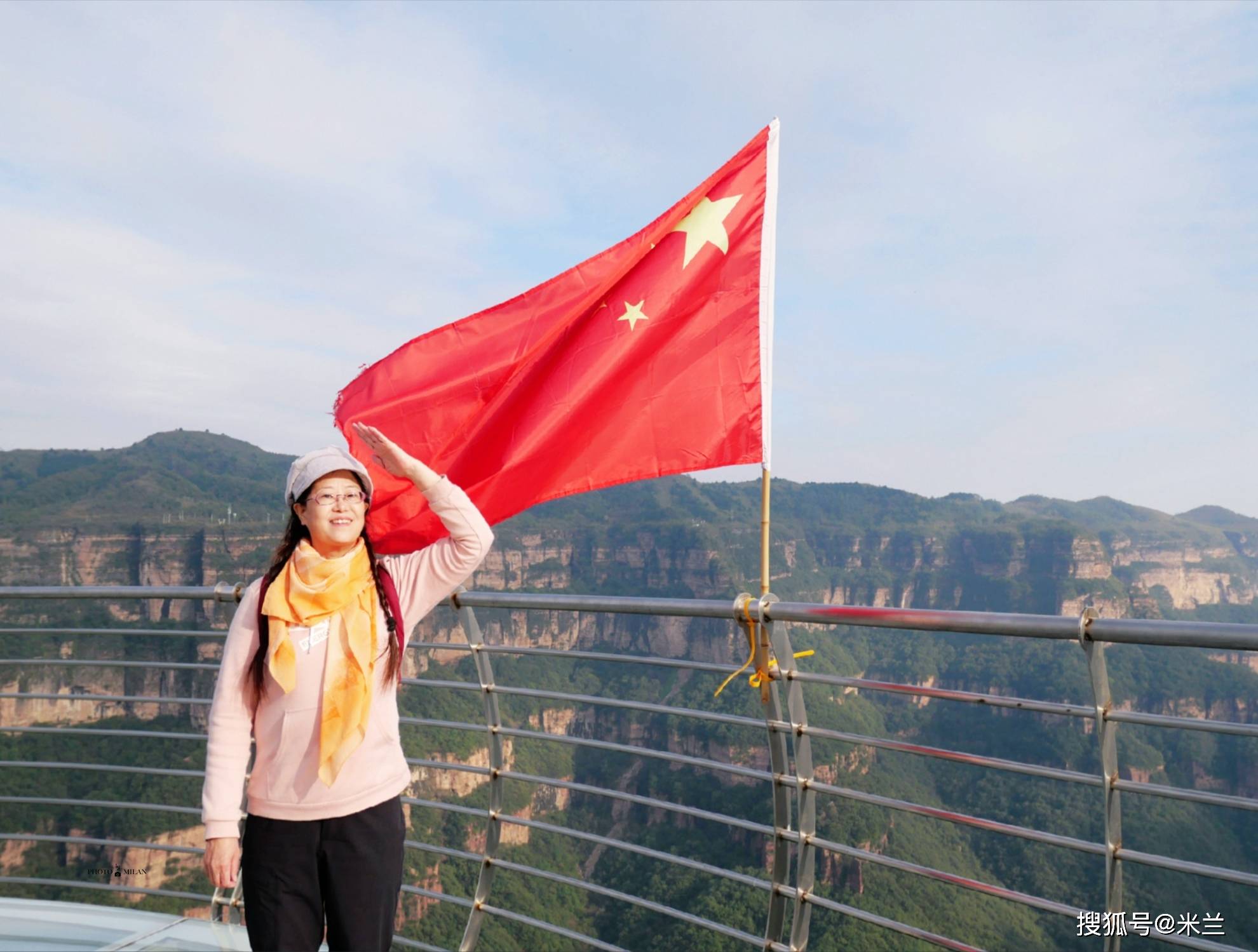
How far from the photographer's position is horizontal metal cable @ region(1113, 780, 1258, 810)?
68.8 inches

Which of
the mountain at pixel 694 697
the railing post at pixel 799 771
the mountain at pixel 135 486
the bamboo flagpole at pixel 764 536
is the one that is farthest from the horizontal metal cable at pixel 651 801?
the mountain at pixel 135 486

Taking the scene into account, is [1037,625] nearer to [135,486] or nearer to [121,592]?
[121,592]

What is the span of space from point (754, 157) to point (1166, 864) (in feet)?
8.02

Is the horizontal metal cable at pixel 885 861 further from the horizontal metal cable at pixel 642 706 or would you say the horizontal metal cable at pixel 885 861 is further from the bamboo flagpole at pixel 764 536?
the bamboo flagpole at pixel 764 536

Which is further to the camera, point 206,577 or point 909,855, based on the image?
point 206,577

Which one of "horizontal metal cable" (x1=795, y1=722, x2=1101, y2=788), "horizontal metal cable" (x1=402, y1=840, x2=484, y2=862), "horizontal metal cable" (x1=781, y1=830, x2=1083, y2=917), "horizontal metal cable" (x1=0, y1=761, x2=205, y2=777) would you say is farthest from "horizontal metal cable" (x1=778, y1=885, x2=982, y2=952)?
"horizontal metal cable" (x1=0, y1=761, x2=205, y2=777)

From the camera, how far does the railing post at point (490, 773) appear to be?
2.95 meters

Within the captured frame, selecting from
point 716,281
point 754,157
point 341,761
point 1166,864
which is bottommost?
point 1166,864

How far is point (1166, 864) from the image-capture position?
192 cm

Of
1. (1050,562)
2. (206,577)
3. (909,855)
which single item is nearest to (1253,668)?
(1050,562)

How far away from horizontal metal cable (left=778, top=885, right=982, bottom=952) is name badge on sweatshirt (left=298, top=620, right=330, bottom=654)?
1.30 meters

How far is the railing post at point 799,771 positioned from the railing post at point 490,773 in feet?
3.04

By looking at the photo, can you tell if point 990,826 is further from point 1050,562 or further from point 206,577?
point 1050,562

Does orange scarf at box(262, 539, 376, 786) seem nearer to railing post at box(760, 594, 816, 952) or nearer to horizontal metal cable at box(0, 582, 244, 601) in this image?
Result: railing post at box(760, 594, 816, 952)
